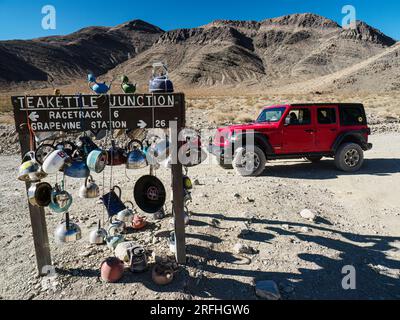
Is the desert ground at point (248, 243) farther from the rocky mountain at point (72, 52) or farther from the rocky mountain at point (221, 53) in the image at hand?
the rocky mountain at point (72, 52)

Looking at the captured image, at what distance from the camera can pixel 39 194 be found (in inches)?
138

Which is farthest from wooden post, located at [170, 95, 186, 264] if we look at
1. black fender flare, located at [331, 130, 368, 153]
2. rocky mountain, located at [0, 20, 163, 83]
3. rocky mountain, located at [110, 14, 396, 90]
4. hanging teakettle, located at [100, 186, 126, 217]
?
rocky mountain, located at [0, 20, 163, 83]

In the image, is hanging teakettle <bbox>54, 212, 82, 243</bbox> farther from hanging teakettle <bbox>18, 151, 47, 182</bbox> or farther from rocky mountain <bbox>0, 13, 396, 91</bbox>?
rocky mountain <bbox>0, 13, 396, 91</bbox>

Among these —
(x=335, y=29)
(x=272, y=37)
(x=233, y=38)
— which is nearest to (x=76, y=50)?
(x=233, y=38)

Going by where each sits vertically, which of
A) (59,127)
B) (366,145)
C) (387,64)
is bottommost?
(366,145)

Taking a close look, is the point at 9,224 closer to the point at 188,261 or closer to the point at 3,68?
the point at 188,261

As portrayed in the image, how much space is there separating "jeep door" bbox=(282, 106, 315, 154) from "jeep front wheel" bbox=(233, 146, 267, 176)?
77cm

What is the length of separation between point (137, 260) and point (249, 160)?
481 centimetres

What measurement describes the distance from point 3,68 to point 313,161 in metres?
86.5

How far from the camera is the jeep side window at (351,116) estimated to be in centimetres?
901

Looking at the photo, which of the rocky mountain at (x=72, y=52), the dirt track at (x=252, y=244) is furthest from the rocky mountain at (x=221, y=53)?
the dirt track at (x=252, y=244)

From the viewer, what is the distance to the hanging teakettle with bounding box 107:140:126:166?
3791 millimetres

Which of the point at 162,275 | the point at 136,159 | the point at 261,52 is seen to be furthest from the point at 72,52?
the point at 162,275
